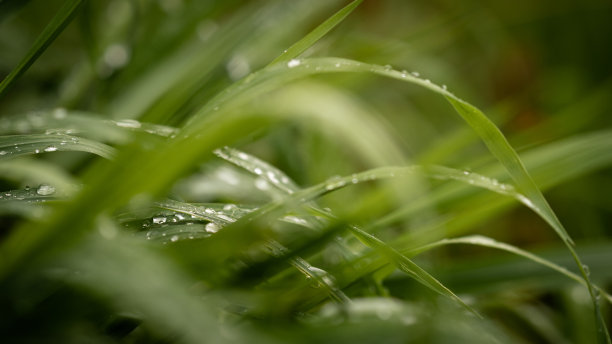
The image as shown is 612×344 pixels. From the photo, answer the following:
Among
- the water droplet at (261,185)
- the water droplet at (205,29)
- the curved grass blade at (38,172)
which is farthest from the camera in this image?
the water droplet at (205,29)

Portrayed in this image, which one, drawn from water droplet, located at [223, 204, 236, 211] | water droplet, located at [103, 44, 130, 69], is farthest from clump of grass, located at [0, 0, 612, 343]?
water droplet, located at [103, 44, 130, 69]

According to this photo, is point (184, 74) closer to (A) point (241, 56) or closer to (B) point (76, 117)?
(A) point (241, 56)

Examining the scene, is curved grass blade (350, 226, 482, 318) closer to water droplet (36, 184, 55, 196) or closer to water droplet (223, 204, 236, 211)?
water droplet (223, 204, 236, 211)

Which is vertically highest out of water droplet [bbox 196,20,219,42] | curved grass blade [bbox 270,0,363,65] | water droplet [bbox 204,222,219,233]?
water droplet [bbox 196,20,219,42]

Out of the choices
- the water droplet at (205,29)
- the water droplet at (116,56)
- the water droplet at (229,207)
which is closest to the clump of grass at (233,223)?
the water droplet at (229,207)

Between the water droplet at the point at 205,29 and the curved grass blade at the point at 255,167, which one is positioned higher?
the water droplet at the point at 205,29

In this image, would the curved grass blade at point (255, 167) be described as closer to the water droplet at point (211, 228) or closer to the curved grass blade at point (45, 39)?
the water droplet at point (211, 228)

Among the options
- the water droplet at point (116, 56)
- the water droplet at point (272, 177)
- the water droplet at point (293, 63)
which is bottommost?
the water droplet at point (272, 177)
